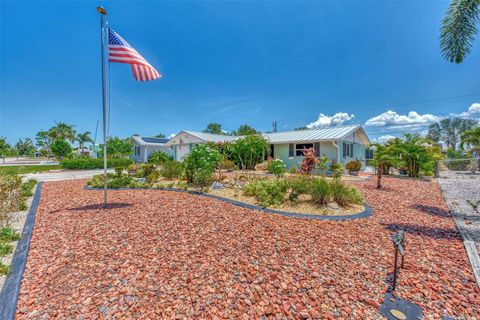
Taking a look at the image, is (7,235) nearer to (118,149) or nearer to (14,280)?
(14,280)

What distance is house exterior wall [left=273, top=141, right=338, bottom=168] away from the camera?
51.3ft

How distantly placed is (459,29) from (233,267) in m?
8.51

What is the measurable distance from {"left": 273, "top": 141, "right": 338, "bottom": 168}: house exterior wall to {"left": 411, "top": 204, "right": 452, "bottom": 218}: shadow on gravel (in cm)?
930

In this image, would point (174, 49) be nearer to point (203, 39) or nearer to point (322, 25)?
point (203, 39)

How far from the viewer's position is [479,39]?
594 cm

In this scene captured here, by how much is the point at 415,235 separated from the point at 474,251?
80cm

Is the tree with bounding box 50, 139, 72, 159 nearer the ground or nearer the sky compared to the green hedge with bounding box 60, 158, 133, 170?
nearer the sky

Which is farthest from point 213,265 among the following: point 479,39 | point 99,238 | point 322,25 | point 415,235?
point 322,25

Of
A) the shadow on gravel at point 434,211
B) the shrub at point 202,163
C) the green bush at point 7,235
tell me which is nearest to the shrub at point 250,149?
the shrub at point 202,163

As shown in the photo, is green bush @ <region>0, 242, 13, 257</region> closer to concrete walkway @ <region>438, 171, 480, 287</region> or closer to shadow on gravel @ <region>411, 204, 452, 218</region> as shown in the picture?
concrete walkway @ <region>438, 171, 480, 287</region>

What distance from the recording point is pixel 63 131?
44.0 metres

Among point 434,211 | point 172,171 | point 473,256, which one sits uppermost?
point 172,171

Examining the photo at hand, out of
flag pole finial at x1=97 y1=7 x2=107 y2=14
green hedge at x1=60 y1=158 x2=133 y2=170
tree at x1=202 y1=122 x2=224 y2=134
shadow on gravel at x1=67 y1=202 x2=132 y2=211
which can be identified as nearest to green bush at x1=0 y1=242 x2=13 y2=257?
shadow on gravel at x1=67 y1=202 x2=132 y2=211

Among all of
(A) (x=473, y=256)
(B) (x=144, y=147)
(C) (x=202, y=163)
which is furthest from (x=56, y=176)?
(A) (x=473, y=256)
